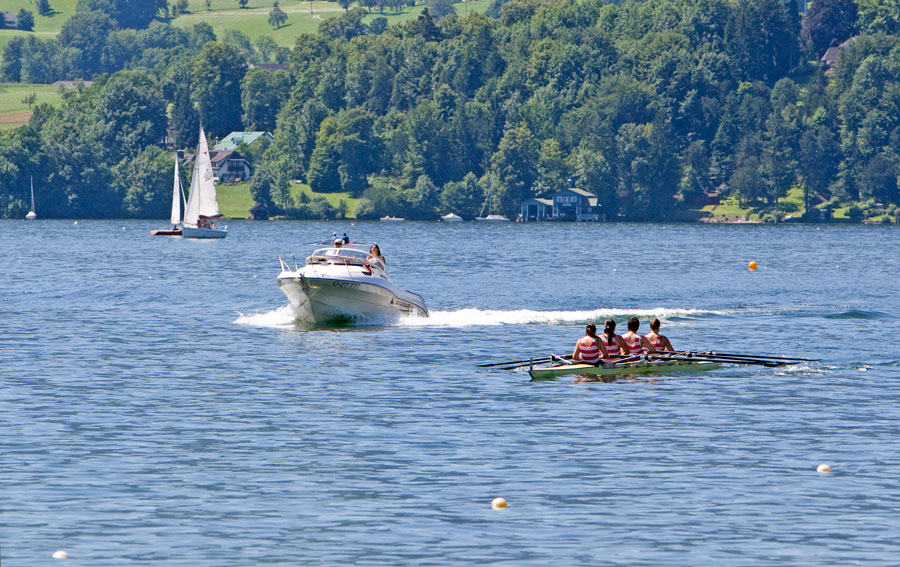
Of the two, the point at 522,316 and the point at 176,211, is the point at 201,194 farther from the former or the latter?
the point at 522,316

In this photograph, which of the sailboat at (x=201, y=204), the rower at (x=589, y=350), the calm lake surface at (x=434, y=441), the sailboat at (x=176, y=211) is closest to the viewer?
the calm lake surface at (x=434, y=441)

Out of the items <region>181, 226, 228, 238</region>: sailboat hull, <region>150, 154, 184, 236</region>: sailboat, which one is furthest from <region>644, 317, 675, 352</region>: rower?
<region>150, 154, 184, 236</region>: sailboat

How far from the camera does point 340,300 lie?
62188 mm

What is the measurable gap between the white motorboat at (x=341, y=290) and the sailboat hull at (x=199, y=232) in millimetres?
106224

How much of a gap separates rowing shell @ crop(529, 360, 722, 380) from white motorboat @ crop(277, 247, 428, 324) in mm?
15837

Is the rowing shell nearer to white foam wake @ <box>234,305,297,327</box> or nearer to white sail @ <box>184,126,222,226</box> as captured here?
white foam wake @ <box>234,305,297,327</box>

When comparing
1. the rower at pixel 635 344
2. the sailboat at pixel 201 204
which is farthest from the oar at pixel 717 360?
the sailboat at pixel 201 204

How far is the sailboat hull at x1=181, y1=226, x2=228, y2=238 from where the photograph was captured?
552 feet

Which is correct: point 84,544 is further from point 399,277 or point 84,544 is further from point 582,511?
point 399,277

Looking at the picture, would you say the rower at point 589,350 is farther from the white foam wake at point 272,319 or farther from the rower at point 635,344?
→ the white foam wake at point 272,319

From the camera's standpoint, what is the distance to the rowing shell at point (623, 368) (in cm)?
4722

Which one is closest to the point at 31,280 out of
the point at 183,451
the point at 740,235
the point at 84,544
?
the point at 183,451

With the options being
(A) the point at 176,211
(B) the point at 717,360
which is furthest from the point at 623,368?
(A) the point at 176,211

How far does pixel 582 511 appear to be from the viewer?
29.4 m
